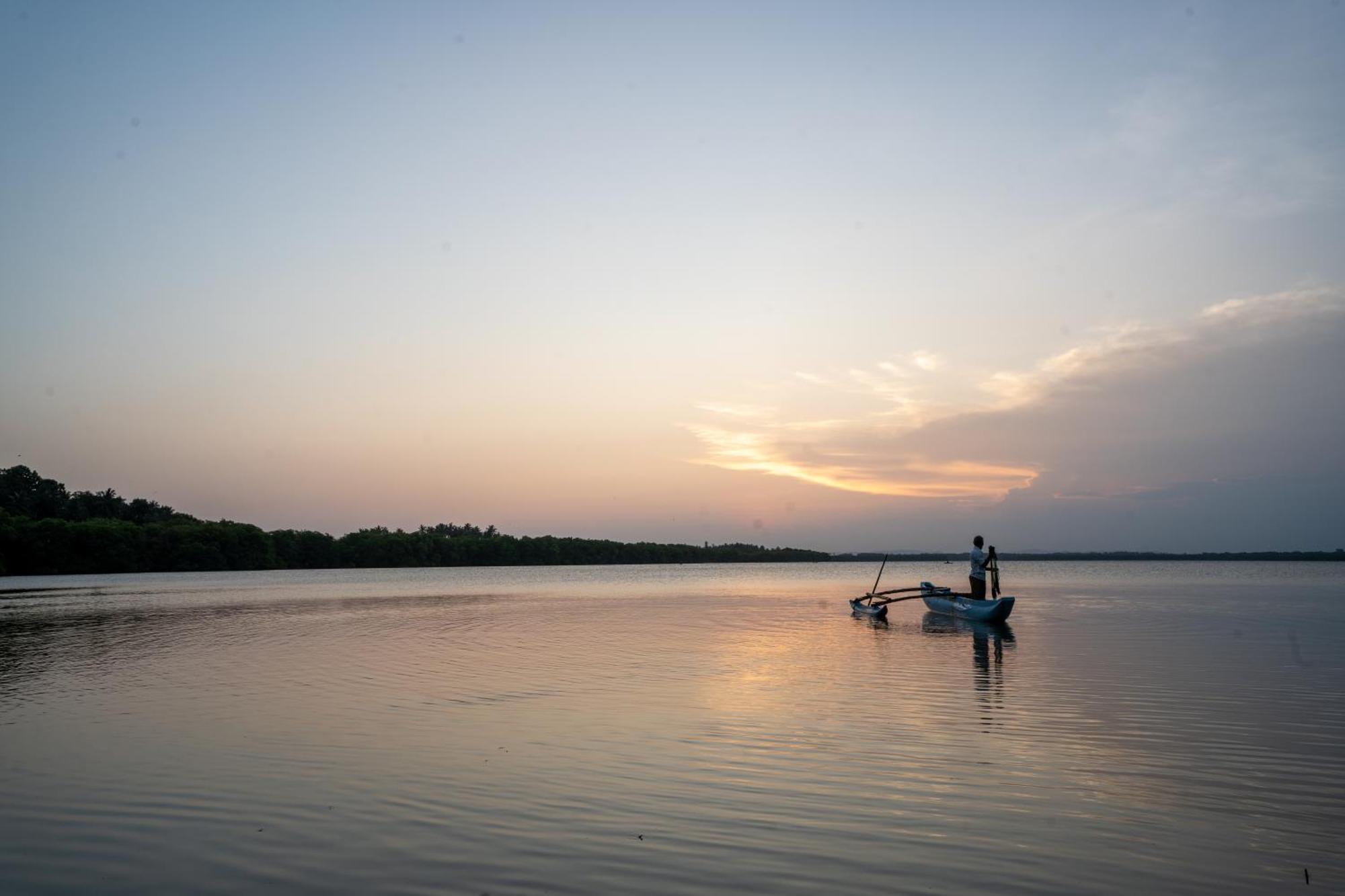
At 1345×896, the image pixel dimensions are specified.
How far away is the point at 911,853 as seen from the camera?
736 centimetres

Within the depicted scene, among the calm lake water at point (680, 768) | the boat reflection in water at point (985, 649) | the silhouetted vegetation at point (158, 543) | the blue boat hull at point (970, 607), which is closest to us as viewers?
the calm lake water at point (680, 768)

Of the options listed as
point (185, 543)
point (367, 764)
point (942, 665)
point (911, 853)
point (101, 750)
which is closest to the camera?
point (911, 853)

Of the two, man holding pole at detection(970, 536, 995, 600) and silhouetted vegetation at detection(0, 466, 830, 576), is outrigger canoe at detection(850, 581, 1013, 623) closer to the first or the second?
man holding pole at detection(970, 536, 995, 600)

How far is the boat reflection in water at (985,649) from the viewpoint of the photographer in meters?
14.9

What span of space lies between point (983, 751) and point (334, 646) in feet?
65.6

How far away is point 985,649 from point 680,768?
15.6m

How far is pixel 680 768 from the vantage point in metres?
10.6

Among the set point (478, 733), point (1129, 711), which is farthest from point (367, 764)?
point (1129, 711)

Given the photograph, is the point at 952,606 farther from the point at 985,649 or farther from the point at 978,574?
the point at 985,649

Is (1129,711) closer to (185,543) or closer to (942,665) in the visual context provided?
(942,665)

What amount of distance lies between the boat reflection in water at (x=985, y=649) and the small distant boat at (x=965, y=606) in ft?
0.67

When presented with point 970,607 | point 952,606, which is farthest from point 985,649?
point 952,606

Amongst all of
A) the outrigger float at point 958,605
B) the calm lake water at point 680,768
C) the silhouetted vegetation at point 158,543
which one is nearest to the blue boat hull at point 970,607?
the outrigger float at point 958,605

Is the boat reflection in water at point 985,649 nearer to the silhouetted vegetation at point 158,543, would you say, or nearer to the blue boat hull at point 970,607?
the blue boat hull at point 970,607
